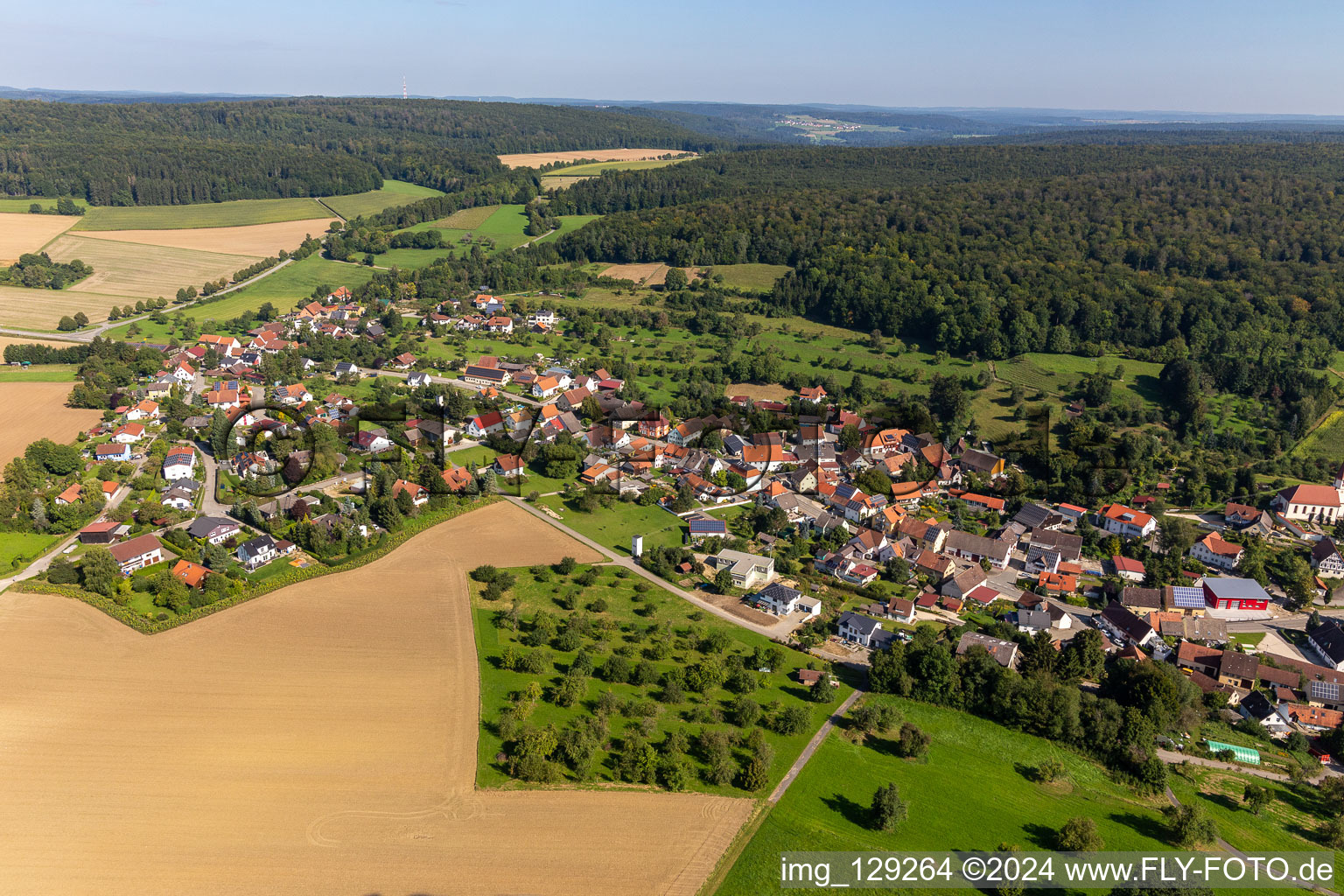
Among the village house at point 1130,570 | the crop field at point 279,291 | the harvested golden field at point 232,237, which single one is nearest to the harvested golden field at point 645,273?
the crop field at point 279,291

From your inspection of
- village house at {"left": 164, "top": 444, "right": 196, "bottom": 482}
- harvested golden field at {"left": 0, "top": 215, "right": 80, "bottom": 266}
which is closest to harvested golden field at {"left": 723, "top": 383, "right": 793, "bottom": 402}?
village house at {"left": 164, "top": 444, "right": 196, "bottom": 482}

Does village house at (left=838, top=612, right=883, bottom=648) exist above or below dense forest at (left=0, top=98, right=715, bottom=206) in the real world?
below

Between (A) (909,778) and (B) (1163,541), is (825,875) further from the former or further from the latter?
(B) (1163,541)

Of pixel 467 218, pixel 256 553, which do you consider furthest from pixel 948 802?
pixel 467 218

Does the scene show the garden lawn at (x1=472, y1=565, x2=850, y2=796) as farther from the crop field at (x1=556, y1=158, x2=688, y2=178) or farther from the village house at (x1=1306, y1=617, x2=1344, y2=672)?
the crop field at (x1=556, y1=158, x2=688, y2=178)

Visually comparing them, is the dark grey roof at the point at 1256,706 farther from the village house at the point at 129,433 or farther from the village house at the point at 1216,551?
the village house at the point at 129,433

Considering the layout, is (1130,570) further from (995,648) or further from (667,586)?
(667,586)

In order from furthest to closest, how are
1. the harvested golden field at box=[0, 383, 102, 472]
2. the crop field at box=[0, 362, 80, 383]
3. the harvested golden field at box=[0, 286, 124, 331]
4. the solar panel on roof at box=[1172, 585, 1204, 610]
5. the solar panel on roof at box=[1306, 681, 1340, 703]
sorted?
the harvested golden field at box=[0, 286, 124, 331] < the crop field at box=[0, 362, 80, 383] < the harvested golden field at box=[0, 383, 102, 472] < the solar panel on roof at box=[1172, 585, 1204, 610] < the solar panel on roof at box=[1306, 681, 1340, 703]
